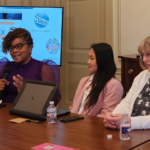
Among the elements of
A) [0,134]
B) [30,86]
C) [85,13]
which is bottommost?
[0,134]

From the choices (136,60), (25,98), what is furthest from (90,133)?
(136,60)

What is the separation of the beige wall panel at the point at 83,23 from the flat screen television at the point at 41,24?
39 cm

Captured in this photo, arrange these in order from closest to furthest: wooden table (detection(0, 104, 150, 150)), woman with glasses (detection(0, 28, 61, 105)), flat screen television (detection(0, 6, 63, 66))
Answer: wooden table (detection(0, 104, 150, 150))
woman with glasses (detection(0, 28, 61, 105))
flat screen television (detection(0, 6, 63, 66))

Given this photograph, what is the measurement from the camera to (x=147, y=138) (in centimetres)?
145

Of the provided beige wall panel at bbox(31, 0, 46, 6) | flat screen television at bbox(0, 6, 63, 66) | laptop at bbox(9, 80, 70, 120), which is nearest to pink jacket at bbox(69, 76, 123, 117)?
laptop at bbox(9, 80, 70, 120)

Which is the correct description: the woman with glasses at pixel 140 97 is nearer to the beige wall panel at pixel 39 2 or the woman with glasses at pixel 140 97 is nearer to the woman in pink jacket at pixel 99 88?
the woman in pink jacket at pixel 99 88

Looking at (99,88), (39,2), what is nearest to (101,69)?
(99,88)

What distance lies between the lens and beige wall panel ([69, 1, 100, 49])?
4.08 metres

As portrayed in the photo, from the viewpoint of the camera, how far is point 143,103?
1.98 m

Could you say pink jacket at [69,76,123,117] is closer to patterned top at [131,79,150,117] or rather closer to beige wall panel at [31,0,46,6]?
patterned top at [131,79,150,117]

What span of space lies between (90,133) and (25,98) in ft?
2.19

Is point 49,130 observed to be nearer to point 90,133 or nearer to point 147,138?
point 90,133

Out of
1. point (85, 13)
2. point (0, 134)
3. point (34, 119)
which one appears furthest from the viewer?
point (85, 13)

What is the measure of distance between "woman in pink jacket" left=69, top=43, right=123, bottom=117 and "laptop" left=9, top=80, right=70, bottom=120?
33cm
